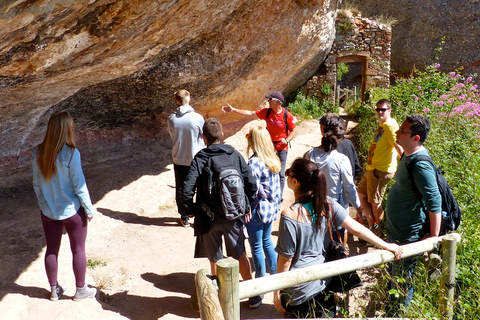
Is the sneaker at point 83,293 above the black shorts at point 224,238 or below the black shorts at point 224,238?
below

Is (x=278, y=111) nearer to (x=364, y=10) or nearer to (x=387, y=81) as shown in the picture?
(x=387, y=81)

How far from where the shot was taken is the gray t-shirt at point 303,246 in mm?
2465

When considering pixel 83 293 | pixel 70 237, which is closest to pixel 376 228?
pixel 83 293

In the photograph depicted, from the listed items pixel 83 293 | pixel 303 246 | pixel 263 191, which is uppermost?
pixel 303 246

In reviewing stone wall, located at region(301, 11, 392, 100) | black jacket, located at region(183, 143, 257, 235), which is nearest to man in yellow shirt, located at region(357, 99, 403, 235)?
black jacket, located at region(183, 143, 257, 235)

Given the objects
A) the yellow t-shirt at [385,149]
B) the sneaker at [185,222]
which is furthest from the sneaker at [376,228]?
the sneaker at [185,222]

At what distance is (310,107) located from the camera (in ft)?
38.8

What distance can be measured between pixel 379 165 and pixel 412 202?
5.81 feet

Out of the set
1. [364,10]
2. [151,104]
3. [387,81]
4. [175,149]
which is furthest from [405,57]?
[175,149]

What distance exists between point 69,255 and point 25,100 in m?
1.82

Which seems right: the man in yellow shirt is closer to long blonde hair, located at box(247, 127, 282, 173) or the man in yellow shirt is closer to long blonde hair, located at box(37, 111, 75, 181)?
long blonde hair, located at box(247, 127, 282, 173)

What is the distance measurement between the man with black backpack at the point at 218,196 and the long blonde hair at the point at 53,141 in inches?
37.1

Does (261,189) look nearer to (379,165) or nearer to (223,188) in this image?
(223,188)

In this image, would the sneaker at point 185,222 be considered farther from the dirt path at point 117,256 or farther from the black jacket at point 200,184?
the black jacket at point 200,184
